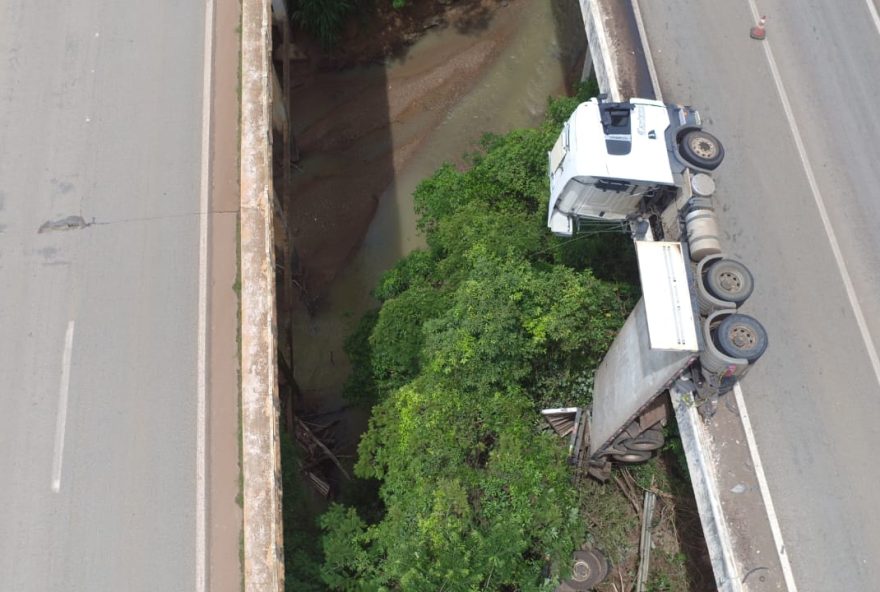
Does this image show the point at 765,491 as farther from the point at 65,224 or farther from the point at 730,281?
the point at 65,224

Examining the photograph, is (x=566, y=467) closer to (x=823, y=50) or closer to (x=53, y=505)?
(x=53, y=505)

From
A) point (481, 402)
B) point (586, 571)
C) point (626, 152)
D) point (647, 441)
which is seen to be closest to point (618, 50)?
point (626, 152)

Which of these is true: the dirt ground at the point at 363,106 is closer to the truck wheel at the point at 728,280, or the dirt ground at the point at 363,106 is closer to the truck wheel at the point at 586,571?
the truck wheel at the point at 586,571

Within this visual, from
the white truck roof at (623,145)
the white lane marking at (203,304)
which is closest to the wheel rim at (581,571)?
the white lane marking at (203,304)

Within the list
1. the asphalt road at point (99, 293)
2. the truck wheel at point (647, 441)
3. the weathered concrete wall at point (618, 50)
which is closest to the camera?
the asphalt road at point (99, 293)

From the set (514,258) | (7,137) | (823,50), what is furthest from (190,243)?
(823,50)
